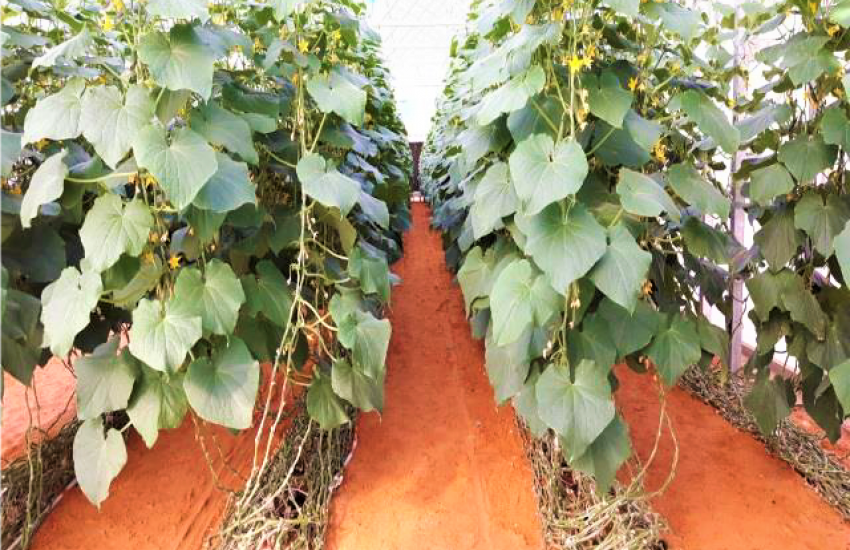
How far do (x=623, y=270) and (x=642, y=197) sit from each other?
215 mm

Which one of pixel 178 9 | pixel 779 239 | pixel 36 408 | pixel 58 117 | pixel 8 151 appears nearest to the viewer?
pixel 178 9

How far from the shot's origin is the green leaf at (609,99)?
1.60 m

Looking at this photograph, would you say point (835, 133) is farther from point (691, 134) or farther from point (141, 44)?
point (141, 44)

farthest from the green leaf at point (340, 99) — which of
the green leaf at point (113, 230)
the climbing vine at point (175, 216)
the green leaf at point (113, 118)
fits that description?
the green leaf at point (113, 230)

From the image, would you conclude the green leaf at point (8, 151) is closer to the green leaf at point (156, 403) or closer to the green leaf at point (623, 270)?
the green leaf at point (156, 403)

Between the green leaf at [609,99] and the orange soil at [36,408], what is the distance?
2597 millimetres

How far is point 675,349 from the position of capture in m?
1.79

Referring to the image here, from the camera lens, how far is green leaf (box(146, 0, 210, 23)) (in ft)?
4.40

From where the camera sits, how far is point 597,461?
174 cm

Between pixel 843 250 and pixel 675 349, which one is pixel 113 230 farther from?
pixel 843 250

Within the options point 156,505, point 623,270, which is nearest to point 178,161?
point 623,270

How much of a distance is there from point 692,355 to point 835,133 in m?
0.90

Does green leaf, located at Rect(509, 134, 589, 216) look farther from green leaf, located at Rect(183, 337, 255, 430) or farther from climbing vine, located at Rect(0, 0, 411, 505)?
green leaf, located at Rect(183, 337, 255, 430)

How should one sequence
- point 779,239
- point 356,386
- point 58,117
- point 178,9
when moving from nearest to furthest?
point 178,9 → point 58,117 → point 356,386 → point 779,239
